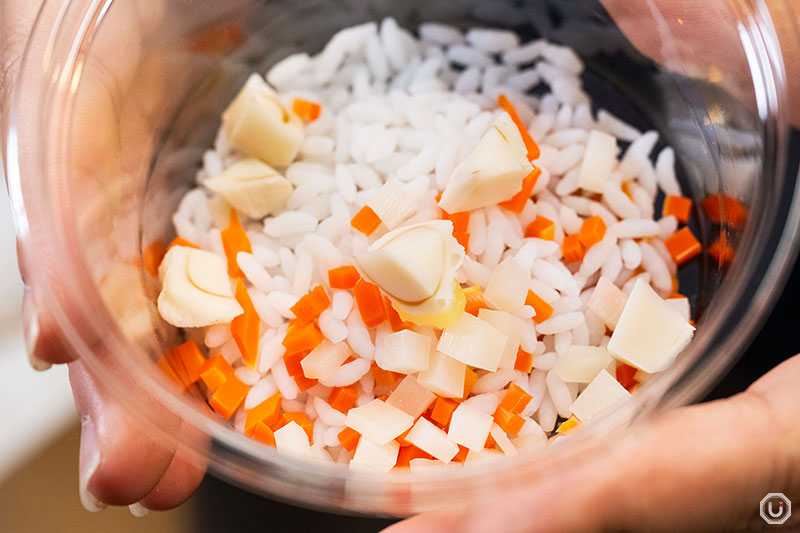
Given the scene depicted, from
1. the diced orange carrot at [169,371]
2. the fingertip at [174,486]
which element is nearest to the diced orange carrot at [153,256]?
the diced orange carrot at [169,371]

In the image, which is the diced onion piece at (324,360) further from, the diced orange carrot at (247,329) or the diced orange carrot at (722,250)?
the diced orange carrot at (722,250)

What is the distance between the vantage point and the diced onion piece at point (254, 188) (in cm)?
A: 83

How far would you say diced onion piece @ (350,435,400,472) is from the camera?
0.68 metres

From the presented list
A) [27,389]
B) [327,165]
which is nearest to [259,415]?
[327,165]

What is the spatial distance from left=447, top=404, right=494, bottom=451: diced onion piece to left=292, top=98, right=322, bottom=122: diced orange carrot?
1.49 feet

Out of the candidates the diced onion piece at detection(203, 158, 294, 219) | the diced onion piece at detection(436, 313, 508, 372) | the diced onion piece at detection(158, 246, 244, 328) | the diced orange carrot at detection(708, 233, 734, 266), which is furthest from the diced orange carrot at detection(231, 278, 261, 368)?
the diced orange carrot at detection(708, 233, 734, 266)

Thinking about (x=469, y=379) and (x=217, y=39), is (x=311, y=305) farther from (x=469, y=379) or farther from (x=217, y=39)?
(x=217, y=39)

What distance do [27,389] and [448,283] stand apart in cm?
72

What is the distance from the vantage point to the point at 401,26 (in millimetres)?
1014

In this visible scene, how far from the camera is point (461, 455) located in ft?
2.33

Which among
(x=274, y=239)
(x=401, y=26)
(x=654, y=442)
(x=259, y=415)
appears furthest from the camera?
(x=401, y=26)

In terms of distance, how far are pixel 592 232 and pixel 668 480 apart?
0.30 metres

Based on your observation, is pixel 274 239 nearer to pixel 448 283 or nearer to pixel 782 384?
pixel 448 283

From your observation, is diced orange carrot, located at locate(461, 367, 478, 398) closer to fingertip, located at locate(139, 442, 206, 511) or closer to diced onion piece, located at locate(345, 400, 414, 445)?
diced onion piece, located at locate(345, 400, 414, 445)
